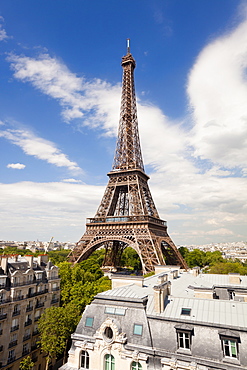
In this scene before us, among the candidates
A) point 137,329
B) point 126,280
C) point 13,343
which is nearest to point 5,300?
point 13,343

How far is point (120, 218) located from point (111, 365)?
35838mm

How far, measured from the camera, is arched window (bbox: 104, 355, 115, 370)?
39.3 ft

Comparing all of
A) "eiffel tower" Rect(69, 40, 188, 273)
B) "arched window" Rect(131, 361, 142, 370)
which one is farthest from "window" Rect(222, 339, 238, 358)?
"eiffel tower" Rect(69, 40, 188, 273)

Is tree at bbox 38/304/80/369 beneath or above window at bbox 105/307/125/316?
beneath

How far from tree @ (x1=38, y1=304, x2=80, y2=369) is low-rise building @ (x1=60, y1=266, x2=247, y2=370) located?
25.7ft

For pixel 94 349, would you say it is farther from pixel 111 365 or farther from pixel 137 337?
pixel 137 337

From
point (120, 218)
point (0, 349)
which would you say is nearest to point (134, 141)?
point (120, 218)

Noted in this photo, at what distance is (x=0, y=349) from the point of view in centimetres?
1881

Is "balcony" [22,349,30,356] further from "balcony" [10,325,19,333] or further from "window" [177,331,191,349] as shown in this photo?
"window" [177,331,191,349]

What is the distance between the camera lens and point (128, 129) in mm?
59125

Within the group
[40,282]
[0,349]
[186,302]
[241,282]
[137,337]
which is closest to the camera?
[137,337]

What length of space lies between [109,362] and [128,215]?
36.6 metres

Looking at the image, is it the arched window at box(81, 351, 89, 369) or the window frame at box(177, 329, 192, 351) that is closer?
the window frame at box(177, 329, 192, 351)

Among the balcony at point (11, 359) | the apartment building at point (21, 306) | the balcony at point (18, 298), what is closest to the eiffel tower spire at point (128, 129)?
the apartment building at point (21, 306)
